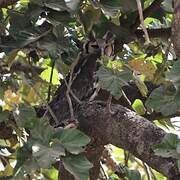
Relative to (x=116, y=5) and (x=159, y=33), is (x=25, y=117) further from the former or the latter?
(x=159, y=33)

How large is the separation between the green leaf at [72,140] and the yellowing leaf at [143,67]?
270 millimetres

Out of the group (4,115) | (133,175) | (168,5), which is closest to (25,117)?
(4,115)

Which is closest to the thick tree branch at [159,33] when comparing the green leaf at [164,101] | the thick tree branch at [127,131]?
the thick tree branch at [127,131]

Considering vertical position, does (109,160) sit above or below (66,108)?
below

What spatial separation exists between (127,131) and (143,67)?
16 centimetres

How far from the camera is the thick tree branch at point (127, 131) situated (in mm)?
860

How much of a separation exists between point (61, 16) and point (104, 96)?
335mm

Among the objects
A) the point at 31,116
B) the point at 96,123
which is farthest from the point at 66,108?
the point at 31,116

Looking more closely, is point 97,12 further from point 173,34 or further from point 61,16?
point 173,34

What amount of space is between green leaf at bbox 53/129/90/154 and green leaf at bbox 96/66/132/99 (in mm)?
112

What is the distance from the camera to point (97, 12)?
0.95 m

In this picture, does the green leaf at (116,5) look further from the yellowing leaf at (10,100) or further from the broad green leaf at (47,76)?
the broad green leaf at (47,76)

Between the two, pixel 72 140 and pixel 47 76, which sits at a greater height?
pixel 72 140

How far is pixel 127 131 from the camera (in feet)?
3.15
